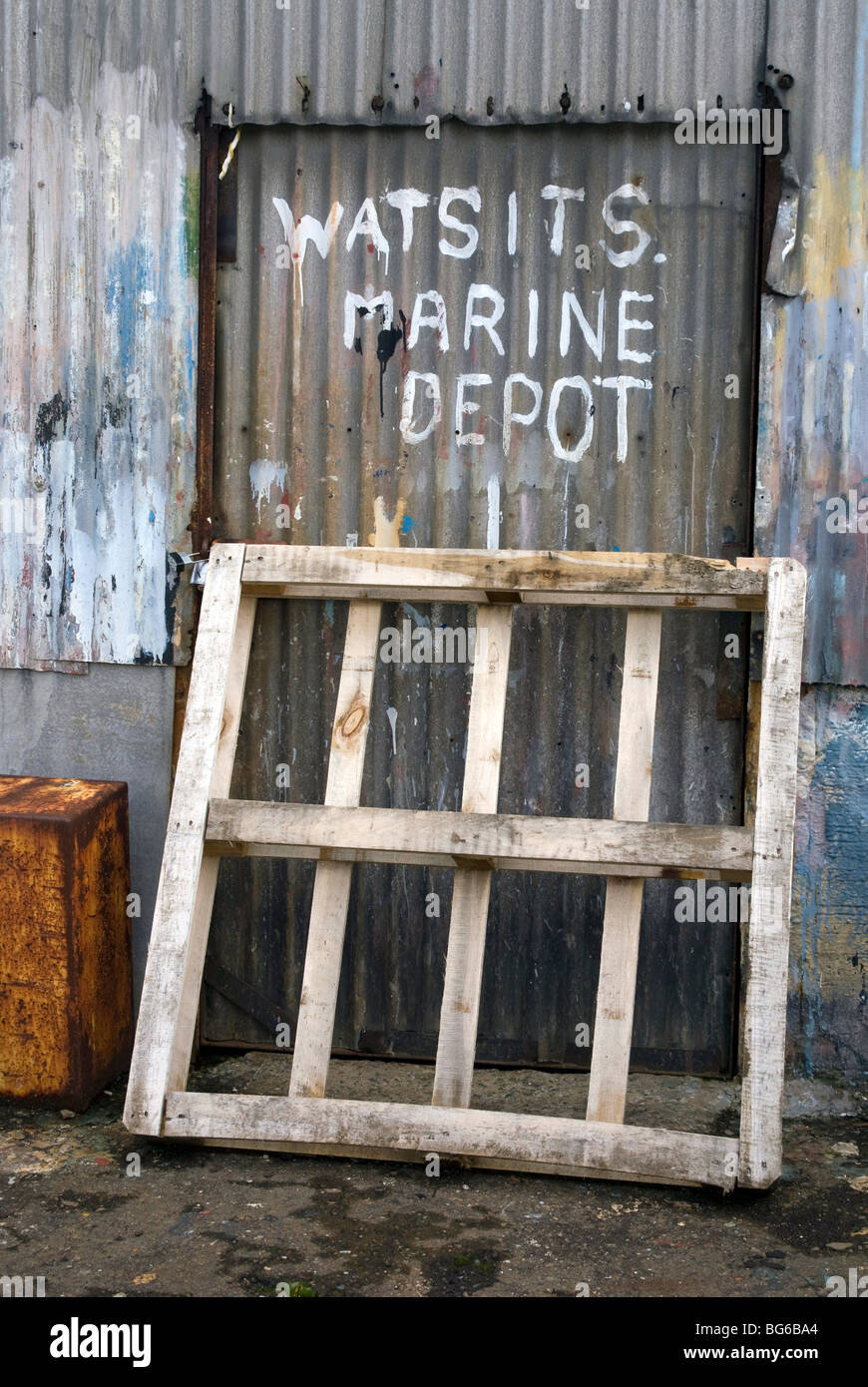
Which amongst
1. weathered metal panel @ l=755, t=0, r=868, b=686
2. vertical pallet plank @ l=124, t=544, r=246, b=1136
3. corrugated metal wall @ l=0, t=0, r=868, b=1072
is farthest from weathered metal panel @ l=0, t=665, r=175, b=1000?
weathered metal panel @ l=755, t=0, r=868, b=686

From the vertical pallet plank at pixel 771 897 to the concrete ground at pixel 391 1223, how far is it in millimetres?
209

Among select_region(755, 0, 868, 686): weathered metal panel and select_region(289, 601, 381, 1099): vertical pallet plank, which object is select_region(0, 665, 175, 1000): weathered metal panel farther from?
select_region(755, 0, 868, 686): weathered metal panel

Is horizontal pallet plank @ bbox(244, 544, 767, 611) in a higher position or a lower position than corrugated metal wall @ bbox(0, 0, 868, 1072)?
lower

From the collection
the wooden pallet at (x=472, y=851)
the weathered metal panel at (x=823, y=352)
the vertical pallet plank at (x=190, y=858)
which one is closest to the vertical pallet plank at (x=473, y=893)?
Result: the wooden pallet at (x=472, y=851)

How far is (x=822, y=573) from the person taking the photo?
3.47 meters

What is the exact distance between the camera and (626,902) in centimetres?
313

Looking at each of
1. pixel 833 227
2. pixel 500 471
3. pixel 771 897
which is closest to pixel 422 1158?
pixel 771 897

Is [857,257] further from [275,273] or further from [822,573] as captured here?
[275,273]

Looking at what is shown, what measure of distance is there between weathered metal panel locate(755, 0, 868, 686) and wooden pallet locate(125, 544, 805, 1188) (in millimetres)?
308

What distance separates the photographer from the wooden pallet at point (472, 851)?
9.61 feet

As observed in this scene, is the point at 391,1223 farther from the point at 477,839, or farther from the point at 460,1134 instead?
the point at 477,839

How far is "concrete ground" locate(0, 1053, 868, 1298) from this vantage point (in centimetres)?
260

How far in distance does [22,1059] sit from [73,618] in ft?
4.32

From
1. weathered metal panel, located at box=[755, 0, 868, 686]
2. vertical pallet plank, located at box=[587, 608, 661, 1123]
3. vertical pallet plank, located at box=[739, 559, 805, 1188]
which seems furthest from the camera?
weathered metal panel, located at box=[755, 0, 868, 686]
